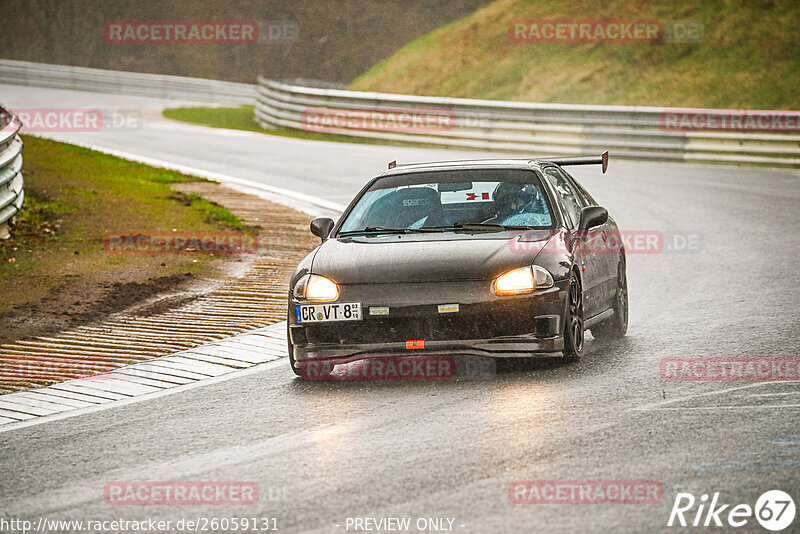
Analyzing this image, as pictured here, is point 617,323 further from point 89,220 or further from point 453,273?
point 89,220

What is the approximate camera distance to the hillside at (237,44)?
55.6 metres

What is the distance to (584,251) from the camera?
30.8 feet

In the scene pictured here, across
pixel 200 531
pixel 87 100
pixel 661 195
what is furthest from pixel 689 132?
pixel 87 100

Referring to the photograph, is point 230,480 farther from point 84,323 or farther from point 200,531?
point 84,323

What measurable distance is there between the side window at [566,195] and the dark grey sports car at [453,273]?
0.15 feet

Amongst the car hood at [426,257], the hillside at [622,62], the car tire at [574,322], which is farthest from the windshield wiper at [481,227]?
the hillside at [622,62]

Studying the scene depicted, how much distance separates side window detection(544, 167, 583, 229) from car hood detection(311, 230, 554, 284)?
679 millimetres

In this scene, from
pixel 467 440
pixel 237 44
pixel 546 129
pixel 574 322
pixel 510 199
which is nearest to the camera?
pixel 467 440

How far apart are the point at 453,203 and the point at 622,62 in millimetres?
25814

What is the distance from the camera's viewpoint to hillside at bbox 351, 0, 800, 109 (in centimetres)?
3111

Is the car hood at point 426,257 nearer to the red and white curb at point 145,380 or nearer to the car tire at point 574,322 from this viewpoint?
the car tire at point 574,322

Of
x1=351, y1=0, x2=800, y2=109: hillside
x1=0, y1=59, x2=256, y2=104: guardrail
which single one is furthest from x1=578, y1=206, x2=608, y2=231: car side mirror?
x1=0, y1=59, x2=256, y2=104: guardrail

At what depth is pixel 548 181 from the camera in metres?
9.65

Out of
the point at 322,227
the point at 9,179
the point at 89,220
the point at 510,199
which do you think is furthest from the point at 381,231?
the point at 89,220
